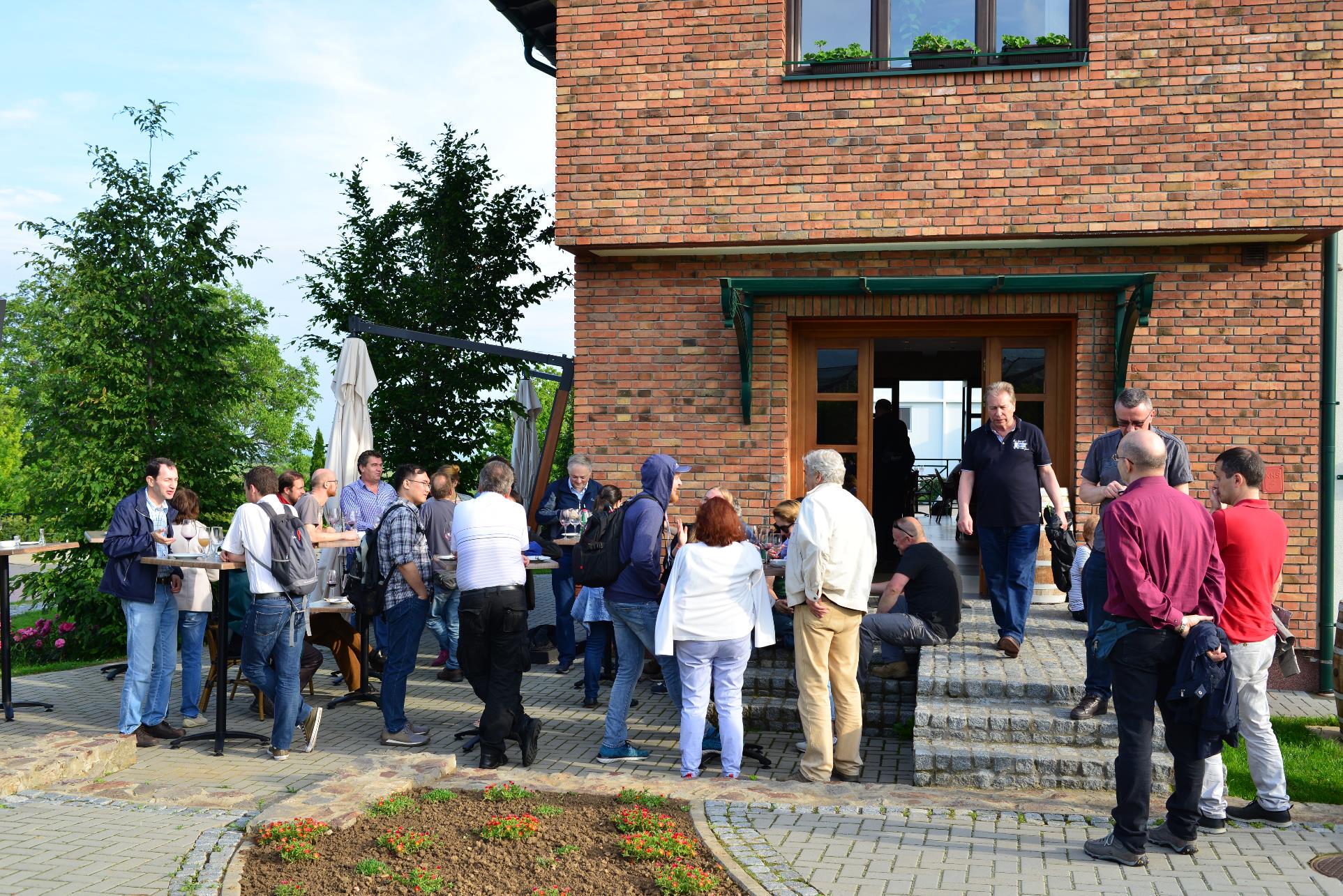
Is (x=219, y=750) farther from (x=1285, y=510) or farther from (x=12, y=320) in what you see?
(x=12, y=320)

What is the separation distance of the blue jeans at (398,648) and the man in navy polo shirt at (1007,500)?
12.5ft

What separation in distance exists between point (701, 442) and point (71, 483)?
7747 millimetres

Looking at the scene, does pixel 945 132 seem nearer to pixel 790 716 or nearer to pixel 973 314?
pixel 973 314

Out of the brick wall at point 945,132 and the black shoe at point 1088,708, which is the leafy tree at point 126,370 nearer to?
the brick wall at point 945,132

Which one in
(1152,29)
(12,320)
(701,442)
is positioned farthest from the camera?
(12,320)

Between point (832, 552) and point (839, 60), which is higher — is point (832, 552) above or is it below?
below

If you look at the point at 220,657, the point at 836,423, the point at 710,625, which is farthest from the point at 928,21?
the point at 220,657

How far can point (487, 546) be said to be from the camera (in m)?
7.17

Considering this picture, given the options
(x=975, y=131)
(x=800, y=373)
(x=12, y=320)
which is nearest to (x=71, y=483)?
(x=800, y=373)

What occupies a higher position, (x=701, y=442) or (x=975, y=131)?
(x=975, y=131)

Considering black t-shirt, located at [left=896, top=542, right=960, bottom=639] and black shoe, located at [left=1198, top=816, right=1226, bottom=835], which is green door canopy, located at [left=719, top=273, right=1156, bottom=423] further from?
black shoe, located at [left=1198, top=816, right=1226, bottom=835]

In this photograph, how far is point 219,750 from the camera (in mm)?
7574

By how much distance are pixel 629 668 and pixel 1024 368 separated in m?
5.39

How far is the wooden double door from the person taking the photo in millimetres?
10492
